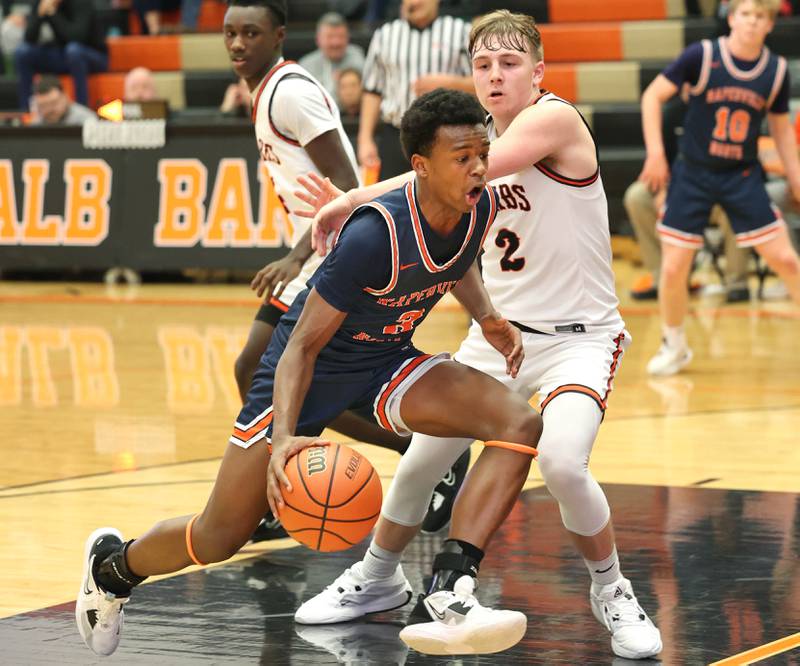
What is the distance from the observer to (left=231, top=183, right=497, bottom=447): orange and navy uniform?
4.19m

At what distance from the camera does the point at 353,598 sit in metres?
4.78

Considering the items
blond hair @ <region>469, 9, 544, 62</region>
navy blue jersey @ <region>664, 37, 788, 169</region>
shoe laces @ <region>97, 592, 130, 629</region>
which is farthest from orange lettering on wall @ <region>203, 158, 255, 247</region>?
shoe laces @ <region>97, 592, 130, 629</region>

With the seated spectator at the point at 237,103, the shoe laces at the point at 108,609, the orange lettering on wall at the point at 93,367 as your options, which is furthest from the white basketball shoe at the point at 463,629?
the seated spectator at the point at 237,103

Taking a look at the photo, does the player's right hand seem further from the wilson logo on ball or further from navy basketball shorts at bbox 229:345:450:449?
the wilson logo on ball

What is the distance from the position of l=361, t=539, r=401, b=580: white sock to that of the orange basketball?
0.70 metres

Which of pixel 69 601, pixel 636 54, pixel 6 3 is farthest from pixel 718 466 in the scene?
pixel 6 3

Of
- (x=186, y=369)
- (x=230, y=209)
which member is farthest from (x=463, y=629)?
(x=230, y=209)

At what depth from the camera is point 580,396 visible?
4438 mm

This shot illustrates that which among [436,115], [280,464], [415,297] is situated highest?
[436,115]

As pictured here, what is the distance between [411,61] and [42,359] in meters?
3.22

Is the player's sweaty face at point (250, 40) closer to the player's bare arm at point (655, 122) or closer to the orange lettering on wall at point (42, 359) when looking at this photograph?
the orange lettering on wall at point (42, 359)

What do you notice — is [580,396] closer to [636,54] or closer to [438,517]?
[438,517]

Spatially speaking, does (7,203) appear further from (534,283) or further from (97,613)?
(97,613)

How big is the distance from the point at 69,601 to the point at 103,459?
225 cm
